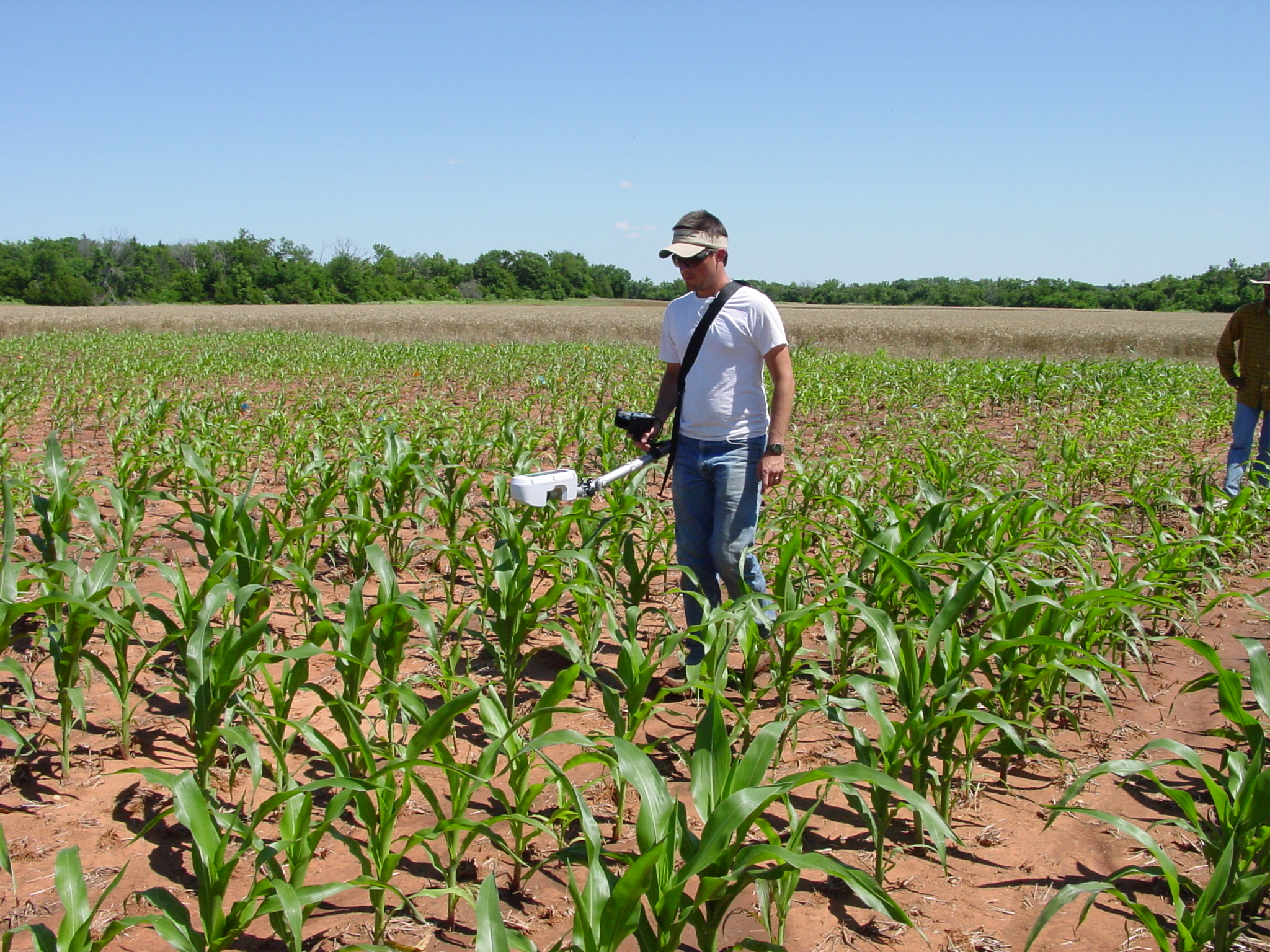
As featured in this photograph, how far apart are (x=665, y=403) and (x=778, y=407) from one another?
475 millimetres

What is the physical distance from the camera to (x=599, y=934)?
148cm

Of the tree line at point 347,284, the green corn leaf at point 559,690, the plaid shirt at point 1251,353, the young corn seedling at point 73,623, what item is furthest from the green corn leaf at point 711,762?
the tree line at point 347,284

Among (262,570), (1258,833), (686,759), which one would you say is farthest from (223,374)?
(1258,833)

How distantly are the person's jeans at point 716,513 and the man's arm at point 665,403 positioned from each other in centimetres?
11

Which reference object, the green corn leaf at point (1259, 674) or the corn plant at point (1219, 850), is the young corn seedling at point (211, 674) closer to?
the corn plant at point (1219, 850)

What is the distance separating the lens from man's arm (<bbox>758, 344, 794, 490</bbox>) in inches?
115

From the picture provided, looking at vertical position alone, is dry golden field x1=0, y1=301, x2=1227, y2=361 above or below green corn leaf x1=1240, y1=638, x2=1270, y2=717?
above

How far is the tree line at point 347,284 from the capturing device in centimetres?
5225

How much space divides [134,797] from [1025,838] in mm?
2256

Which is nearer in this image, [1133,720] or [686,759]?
[686,759]

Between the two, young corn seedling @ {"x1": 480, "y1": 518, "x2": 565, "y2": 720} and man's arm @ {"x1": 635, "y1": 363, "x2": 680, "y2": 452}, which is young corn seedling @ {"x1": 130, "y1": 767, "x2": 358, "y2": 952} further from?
man's arm @ {"x1": 635, "y1": 363, "x2": 680, "y2": 452}

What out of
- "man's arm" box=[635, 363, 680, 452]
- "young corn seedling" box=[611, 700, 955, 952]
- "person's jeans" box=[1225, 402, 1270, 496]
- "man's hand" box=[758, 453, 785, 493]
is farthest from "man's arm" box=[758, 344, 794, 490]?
"person's jeans" box=[1225, 402, 1270, 496]

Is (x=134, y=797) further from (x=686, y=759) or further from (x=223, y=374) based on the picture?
(x=223, y=374)

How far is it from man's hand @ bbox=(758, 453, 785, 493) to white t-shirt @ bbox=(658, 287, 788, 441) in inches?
4.1
